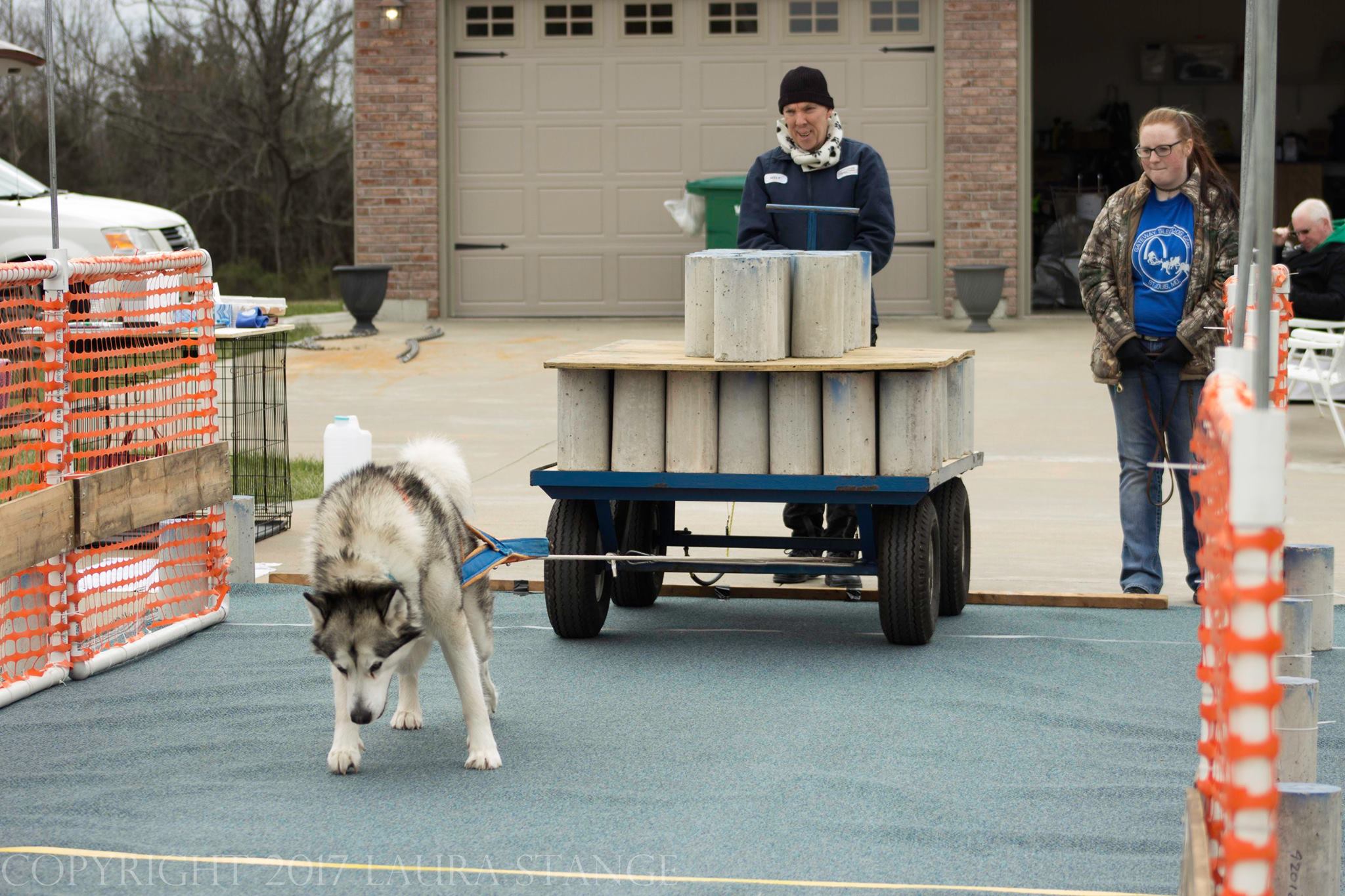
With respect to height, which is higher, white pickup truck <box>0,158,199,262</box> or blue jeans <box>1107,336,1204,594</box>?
white pickup truck <box>0,158,199,262</box>

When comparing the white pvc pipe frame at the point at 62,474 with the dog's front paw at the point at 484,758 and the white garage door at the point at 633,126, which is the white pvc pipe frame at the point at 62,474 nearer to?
the dog's front paw at the point at 484,758

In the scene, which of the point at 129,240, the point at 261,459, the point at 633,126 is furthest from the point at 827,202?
the point at 633,126

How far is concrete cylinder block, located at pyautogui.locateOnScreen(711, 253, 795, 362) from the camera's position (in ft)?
20.1

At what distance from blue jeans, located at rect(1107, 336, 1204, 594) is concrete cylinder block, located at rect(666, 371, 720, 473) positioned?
6.68ft

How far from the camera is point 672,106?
18531mm

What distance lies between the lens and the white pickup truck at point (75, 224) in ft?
45.0

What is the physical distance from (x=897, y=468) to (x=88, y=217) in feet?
32.4

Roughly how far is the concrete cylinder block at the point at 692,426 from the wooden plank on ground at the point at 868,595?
1384 mm

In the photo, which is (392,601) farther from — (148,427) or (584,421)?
(148,427)

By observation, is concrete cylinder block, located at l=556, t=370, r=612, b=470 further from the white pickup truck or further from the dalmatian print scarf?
the white pickup truck

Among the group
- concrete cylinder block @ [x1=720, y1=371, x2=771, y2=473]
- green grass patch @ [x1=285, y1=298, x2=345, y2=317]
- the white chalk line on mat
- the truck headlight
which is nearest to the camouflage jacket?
concrete cylinder block @ [x1=720, y1=371, x2=771, y2=473]

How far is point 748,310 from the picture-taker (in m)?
6.14

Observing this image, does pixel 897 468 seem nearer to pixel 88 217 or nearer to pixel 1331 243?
pixel 1331 243

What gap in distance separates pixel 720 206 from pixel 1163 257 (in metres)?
10.7
